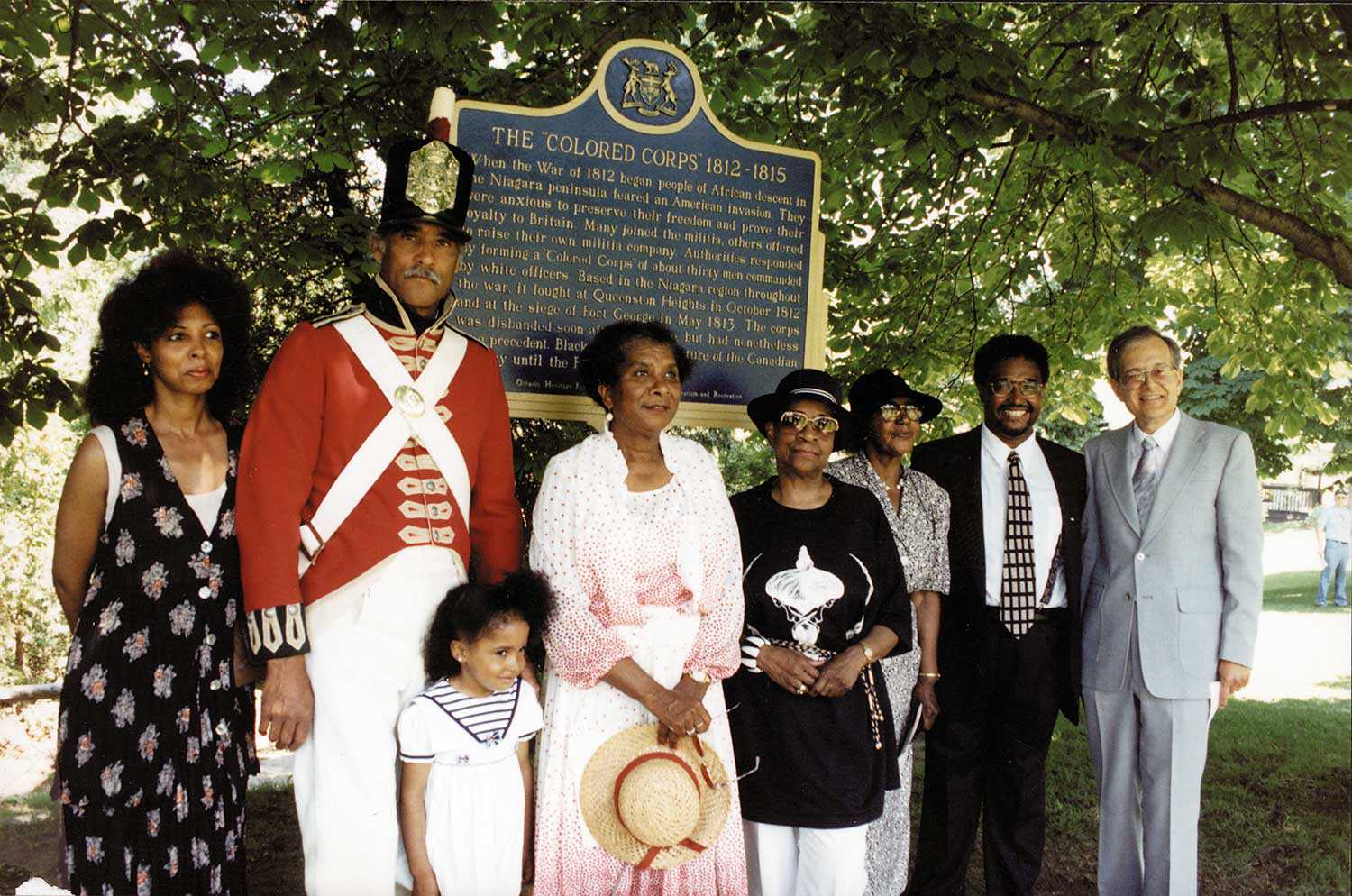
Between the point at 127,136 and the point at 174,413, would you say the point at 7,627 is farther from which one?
the point at 174,413

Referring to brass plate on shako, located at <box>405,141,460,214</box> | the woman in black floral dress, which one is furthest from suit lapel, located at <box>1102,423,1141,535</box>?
the woman in black floral dress

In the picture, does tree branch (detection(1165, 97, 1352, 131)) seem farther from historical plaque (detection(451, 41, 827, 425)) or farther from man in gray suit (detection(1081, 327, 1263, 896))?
historical plaque (detection(451, 41, 827, 425))

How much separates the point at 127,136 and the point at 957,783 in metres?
5.16

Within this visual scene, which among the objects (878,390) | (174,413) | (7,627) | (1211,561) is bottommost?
(7,627)

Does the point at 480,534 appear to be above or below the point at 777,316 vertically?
below

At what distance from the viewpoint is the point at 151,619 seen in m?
3.25

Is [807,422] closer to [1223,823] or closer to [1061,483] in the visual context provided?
[1061,483]

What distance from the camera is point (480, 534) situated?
12.4 ft

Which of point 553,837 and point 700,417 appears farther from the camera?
point 700,417

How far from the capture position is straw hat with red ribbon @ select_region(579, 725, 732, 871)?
3.35 meters

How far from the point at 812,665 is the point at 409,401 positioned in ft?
5.77

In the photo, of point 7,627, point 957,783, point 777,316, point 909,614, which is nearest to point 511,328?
point 777,316

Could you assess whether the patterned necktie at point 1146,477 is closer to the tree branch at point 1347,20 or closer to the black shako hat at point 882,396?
the black shako hat at point 882,396

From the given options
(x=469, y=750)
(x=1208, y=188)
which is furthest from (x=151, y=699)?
(x=1208, y=188)
